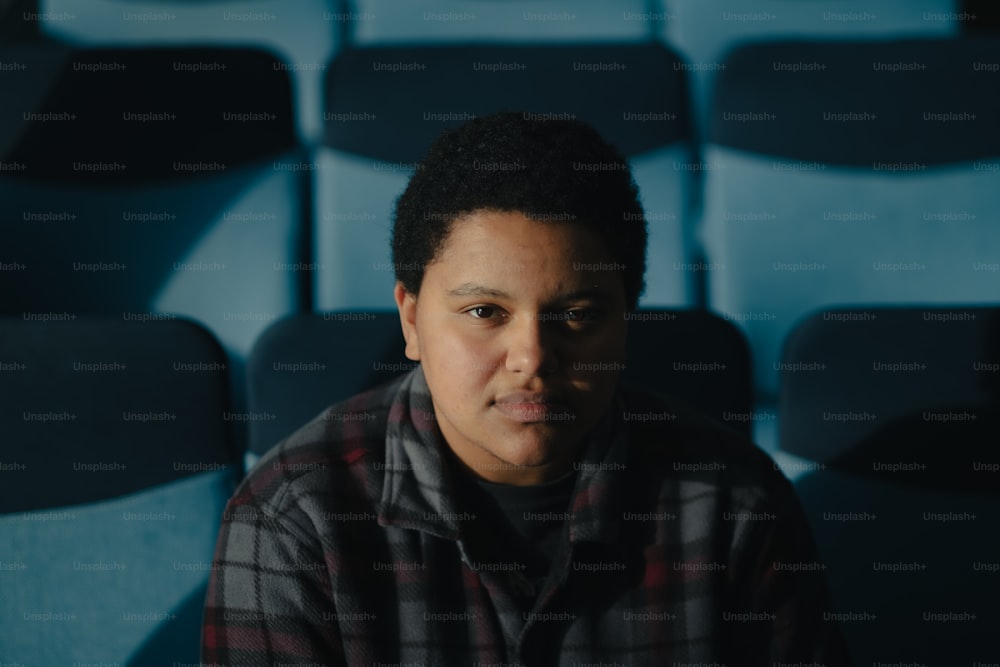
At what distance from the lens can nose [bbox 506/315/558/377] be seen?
1.23 feet

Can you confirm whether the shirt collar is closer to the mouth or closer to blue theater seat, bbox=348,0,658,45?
the mouth

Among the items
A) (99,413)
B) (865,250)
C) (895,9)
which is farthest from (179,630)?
(895,9)

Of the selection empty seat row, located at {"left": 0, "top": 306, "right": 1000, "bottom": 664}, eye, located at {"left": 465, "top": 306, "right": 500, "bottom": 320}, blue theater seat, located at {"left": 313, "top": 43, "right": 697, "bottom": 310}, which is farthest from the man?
blue theater seat, located at {"left": 313, "top": 43, "right": 697, "bottom": 310}

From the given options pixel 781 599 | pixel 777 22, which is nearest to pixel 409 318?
pixel 781 599

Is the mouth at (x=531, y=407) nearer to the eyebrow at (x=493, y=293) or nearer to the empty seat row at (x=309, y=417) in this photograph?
the eyebrow at (x=493, y=293)

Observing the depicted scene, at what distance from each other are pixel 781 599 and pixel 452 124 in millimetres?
473

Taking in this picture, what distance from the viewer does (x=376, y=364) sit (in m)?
0.57

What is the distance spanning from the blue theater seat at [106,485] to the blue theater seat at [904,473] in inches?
17.6

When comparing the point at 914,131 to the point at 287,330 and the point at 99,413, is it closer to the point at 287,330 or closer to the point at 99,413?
the point at 287,330

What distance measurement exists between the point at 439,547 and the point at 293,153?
45 centimetres

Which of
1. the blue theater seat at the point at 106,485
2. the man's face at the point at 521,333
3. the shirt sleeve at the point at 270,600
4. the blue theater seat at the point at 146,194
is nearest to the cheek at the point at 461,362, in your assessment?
the man's face at the point at 521,333

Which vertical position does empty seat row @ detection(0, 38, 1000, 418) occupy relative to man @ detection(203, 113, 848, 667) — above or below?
above

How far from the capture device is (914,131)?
27.3 inches

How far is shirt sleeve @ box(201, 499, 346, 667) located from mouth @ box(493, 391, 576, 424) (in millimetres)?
137
